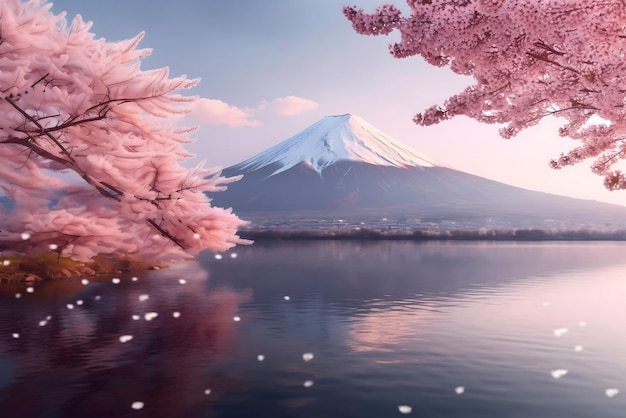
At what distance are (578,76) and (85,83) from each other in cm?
918

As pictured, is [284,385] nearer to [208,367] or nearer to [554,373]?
[208,367]

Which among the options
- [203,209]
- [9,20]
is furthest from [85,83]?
[203,209]

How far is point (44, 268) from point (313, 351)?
16.5 m

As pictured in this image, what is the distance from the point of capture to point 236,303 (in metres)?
19.7

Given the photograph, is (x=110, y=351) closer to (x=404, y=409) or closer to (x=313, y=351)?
(x=313, y=351)

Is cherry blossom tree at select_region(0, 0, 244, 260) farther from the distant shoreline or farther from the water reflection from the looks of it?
the distant shoreline

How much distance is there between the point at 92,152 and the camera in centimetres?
1523

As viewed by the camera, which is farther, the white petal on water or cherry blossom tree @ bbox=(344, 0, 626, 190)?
cherry blossom tree @ bbox=(344, 0, 626, 190)

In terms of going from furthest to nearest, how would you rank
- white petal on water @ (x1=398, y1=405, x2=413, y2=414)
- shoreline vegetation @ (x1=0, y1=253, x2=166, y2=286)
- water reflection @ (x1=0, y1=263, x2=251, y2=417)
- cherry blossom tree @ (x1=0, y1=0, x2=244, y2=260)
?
shoreline vegetation @ (x1=0, y1=253, x2=166, y2=286)
cherry blossom tree @ (x1=0, y1=0, x2=244, y2=260)
water reflection @ (x1=0, y1=263, x2=251, y2=417)
white petal on water @ (x1=398, y1=405, x2=413, y2=414)

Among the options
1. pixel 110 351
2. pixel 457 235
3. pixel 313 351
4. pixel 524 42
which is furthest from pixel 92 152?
pixel 457 235

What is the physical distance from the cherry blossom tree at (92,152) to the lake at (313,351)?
1872mm

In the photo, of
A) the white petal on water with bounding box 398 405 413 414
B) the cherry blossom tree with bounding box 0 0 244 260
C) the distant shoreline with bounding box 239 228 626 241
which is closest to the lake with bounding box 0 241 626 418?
the white petal on water with bounding box 398 405 413 414

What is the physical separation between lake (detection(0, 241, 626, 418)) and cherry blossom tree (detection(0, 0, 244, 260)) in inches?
73.7

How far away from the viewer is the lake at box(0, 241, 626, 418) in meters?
8.38
